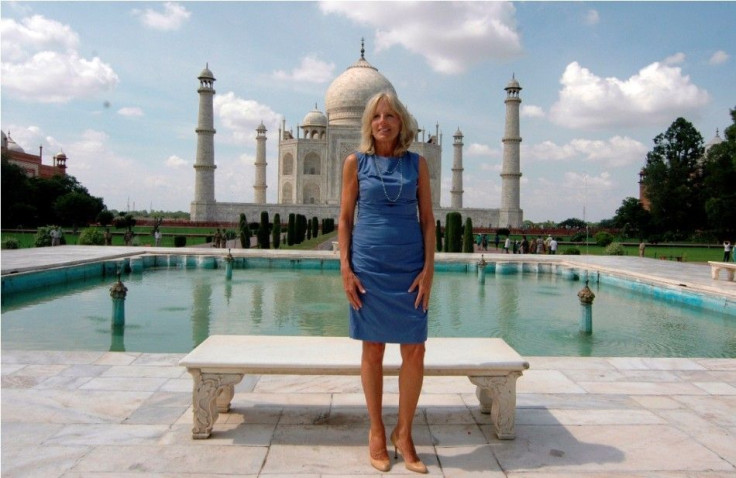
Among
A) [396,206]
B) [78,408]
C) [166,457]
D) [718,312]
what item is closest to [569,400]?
[396,206]

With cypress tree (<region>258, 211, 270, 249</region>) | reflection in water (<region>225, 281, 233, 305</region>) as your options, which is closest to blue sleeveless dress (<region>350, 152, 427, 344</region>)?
reflection in water (<region>225, 281, 233, 305</region>)

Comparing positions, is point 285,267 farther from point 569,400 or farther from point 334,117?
point 334,117

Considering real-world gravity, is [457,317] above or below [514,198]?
below

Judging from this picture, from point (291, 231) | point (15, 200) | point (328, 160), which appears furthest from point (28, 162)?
point (291, 231)

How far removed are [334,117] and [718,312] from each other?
3111 centimetres

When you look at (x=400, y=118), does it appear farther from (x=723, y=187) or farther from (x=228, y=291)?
(x=723, y=187)

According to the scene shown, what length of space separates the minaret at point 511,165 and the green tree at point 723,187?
9.26 metres

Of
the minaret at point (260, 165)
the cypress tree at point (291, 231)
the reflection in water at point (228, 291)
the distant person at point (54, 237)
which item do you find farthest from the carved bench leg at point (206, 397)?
the minaret at point (260, 165)

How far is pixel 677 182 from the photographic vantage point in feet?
83.1

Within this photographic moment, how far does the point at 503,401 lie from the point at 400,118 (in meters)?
1.20

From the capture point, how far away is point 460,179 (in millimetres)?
36812

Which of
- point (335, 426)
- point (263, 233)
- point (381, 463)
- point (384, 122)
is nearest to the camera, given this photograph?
point (381, 463)

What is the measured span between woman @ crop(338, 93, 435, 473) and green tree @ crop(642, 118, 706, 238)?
26079 mm

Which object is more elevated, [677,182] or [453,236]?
[677,182]
